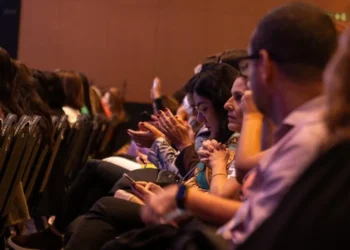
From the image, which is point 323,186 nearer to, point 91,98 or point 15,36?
point 91,98

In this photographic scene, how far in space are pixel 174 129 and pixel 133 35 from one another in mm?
6342

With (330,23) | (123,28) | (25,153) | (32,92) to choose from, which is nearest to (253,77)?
(330,23)

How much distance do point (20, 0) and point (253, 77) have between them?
8.20m

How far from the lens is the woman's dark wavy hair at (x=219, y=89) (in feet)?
9.70

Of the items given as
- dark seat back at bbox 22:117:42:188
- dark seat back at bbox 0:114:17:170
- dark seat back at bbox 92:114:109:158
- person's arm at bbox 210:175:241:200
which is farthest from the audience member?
dark seat back at bbox 92:114:109:158

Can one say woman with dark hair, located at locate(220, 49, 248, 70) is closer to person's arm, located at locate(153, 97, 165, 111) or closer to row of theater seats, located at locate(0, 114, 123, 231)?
row of theater seats, located at locate(0, 114, 123, 231)

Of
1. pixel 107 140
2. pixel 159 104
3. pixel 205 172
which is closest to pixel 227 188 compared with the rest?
pixel 205 172

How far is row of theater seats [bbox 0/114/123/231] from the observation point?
9.37 feet

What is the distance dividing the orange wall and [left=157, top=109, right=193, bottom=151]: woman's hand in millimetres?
6015

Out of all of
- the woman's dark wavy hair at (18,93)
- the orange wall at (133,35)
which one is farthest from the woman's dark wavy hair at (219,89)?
the orange wall at (133,35)

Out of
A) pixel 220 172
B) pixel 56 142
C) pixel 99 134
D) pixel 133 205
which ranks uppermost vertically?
pixel 220 172

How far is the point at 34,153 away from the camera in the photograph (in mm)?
3289

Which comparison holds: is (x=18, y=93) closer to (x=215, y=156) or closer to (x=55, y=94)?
(x=55, y=94)

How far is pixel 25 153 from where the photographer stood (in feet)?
10.0
